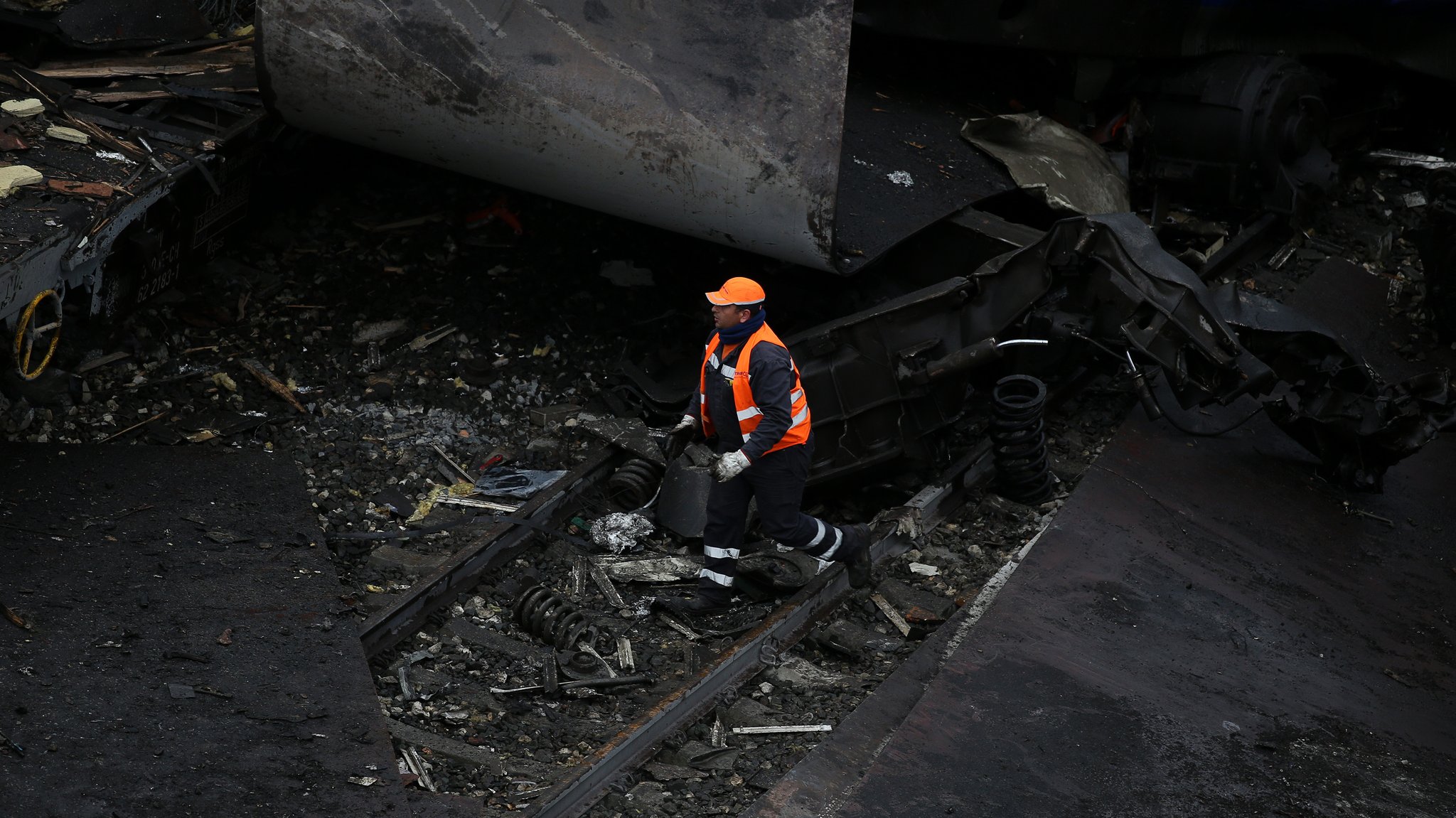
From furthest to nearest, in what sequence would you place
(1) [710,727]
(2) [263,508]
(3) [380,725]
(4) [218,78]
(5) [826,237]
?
(4) [218,78] → (5) [826,237] → (2) [263,508] → (1) [710,727] → (3) [380,725]

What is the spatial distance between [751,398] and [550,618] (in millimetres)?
1219

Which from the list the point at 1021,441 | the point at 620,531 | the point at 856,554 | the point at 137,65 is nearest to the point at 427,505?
the point at 620,531

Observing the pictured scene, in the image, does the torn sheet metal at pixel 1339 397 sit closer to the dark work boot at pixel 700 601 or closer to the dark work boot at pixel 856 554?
the dark work boot at pixel 856 554

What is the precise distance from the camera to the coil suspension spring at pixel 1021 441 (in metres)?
5.95

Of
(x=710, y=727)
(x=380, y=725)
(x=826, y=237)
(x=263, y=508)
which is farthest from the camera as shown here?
(x=826, y=237)

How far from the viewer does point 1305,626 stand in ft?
17.6

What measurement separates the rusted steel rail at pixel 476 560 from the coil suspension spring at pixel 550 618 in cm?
28

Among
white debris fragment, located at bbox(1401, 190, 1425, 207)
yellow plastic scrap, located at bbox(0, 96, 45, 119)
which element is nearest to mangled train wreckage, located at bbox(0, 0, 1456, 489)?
yellow plastic scrap, located at bbox(0, 96, 45, 119)

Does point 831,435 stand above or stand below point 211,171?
below

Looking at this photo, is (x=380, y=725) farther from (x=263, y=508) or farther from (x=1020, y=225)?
(x=1020, y=225)

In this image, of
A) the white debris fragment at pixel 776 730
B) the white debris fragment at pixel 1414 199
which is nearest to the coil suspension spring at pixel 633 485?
the white debris fragment at pixel 776 730

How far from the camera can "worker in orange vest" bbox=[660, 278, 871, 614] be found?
511cm

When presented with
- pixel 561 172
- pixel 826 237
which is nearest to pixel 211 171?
pixel 561 172

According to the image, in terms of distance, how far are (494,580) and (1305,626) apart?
11.5 feet
